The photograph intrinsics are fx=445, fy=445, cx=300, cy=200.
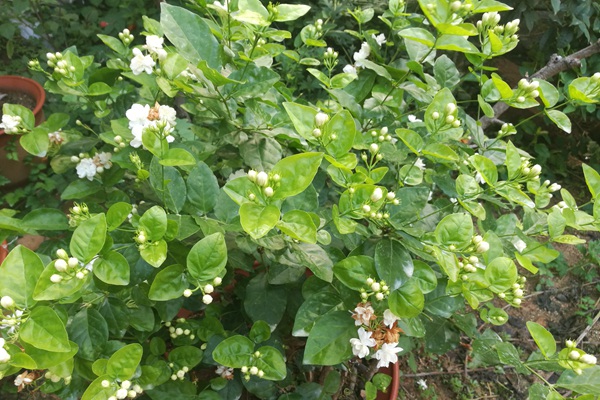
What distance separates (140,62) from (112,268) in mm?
593

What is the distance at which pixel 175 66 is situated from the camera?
1046 millimetres

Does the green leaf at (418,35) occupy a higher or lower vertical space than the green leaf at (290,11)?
lower

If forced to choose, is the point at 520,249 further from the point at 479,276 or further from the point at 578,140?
the point at 578,140

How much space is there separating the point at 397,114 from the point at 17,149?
2234mm

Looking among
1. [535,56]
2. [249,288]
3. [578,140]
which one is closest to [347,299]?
[249,288]

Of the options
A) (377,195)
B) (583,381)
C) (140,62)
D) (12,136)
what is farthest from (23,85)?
(583,381)

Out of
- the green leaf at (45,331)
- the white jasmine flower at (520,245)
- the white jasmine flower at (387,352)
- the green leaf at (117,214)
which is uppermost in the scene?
the green leaf at (117,214)

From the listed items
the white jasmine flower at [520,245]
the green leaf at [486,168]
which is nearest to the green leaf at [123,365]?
the green leaf at [486,168]

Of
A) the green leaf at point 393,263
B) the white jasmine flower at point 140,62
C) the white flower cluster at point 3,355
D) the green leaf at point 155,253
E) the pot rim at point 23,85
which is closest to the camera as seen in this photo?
the white flower cluster at point 3,355

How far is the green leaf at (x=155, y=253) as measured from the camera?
864 millimetres

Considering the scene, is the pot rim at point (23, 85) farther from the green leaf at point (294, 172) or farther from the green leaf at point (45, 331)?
the green leaf at point (294, 172)

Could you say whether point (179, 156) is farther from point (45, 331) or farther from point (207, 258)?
point (45, 331)

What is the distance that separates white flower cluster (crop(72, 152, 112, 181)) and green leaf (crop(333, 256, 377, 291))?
0.75 meters

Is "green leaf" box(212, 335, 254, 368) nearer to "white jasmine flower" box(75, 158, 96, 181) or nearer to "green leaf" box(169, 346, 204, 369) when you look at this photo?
"green leaf" box(169, 346, 204, 369)
